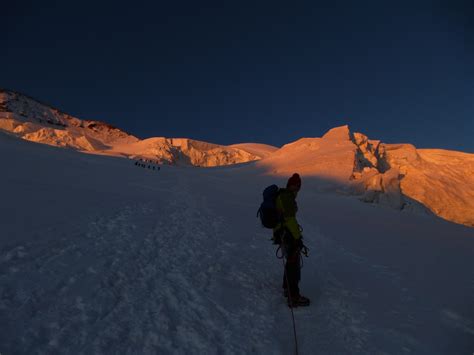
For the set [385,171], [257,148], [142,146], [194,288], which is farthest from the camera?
[257,148]

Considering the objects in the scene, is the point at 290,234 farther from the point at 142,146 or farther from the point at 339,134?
the point at 142,146

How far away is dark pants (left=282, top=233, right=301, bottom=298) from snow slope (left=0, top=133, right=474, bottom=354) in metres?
0.31

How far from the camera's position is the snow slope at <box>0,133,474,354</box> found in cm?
343

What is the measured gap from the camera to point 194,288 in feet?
16.2

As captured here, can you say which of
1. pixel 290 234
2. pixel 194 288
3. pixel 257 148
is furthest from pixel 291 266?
pixel 257 148

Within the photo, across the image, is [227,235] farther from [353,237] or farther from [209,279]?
[353,237]

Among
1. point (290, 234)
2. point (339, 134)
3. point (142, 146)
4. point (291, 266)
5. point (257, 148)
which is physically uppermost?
point (257, 148)

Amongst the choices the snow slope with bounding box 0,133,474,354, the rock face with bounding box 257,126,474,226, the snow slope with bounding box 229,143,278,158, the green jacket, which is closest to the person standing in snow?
the green jacket

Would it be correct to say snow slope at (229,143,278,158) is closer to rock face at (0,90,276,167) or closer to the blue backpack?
rock face at (0,90,276,167)

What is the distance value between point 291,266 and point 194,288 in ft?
5.25

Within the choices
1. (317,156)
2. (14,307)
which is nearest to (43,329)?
(14,307)

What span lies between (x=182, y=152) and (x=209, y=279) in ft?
381

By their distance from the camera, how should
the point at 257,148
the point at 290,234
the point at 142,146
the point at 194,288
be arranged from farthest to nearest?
the point at 257,148, the point at 142,146, the point at 290,234, the point at 194,288

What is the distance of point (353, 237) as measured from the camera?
10.7 m
